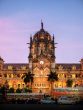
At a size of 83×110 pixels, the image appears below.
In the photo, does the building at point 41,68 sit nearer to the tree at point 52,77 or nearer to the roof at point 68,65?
the roof at point 68,65

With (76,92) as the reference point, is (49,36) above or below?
above

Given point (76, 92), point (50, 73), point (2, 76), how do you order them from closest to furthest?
point (76, 92) → point (50, 73) → point (2, 76)

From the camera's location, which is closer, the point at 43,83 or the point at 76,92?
the point at 76,92

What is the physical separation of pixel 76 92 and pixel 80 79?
50668 millimetres

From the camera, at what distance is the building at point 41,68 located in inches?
5871

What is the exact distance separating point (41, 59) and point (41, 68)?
2739 mm

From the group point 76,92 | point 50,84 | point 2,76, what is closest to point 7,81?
point 2,76

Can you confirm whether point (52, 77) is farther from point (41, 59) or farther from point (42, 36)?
point (42, 36)

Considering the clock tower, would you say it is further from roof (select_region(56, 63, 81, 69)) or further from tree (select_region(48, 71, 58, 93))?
roof (select_region(56, 63, 81, 69))

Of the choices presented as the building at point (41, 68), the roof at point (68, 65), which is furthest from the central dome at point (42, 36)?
the roof at point (68, 65)

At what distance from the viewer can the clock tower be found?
149m

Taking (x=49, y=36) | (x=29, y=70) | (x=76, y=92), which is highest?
(x=49, y=36)

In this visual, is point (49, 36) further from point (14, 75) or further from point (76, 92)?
point (76, 92)

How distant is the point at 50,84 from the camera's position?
150 m
